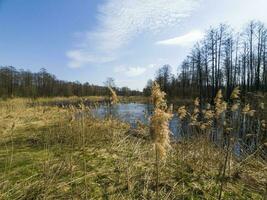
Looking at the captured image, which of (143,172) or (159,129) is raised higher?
(159,129)

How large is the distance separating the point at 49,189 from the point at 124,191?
971mm

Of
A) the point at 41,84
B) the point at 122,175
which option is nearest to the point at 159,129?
the point at 122,175

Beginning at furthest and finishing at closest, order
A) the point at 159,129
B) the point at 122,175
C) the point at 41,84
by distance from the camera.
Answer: the point at 41,84, the point at 122,175, the point at 159,129

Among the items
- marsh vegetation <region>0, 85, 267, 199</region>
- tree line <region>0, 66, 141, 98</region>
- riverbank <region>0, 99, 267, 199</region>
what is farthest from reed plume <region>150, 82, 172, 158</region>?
tree line <region>0, 66, 141, 98</region>

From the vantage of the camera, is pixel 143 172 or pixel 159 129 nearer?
pixel 159 129

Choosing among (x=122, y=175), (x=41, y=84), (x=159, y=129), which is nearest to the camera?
(x=159, y=129)

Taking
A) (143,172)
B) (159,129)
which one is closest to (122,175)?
(143,172)

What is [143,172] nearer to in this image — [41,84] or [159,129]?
[159,129]

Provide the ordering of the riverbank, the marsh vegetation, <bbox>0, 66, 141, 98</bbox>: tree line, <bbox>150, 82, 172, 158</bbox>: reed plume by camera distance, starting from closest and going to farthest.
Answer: <bbox>150, 82, 172, 158</bbox>: reed plume, the marsh vegetation, the riverbank, <bbox>0, 66, 141, 98</bbox>: tree line

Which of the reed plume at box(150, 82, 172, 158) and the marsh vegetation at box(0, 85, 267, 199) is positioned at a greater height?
the reed plume at box(150, 82, 172, 158)

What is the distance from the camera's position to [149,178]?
407 centimetres

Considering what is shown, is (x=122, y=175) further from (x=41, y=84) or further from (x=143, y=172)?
(x=41, y=84)

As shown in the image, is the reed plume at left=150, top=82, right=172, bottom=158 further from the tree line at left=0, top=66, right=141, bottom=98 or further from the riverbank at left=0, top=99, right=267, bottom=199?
the tree line at left=0, top=66, right=141, bottom=98

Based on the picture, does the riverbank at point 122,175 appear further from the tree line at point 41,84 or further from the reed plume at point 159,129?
the tree line at point 41,84
